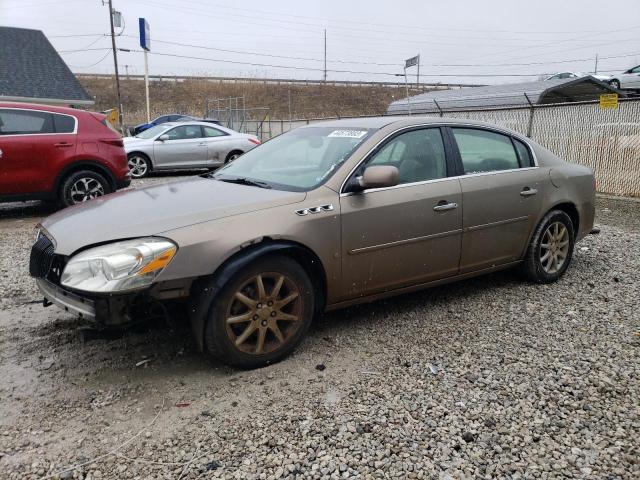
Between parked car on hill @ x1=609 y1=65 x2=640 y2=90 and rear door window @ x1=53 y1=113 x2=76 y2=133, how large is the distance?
25.7 m

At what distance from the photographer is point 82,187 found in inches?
320

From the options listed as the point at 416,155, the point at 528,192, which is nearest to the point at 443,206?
the point at 416,155

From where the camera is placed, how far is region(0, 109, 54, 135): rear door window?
7555 mm

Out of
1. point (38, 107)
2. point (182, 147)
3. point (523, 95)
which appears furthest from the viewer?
point (523, 95)

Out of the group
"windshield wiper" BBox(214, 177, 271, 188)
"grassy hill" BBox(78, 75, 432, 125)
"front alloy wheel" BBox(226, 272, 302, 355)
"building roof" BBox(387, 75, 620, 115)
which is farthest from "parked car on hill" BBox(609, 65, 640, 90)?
"grassy hill" BBox(78, 75, 432, 125)

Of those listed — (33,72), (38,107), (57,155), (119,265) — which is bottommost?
(119,265)

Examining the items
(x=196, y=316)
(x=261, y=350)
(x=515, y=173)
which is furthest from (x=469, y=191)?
(x=196, y=316)

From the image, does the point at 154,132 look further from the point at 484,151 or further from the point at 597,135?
the point at 484,151

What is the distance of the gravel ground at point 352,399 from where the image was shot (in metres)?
2.46

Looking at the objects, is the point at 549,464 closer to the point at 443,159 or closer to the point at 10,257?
the point at 443,159

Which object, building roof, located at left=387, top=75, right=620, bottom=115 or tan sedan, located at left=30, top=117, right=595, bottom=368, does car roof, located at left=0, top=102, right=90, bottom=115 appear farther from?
building roof, located at left=387, top=75, right=620, bottom=115

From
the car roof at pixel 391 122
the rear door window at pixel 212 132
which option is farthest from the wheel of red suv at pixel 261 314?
the rear door window at pixel 212 132

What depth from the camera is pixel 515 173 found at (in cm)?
464

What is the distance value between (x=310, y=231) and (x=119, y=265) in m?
1.15
